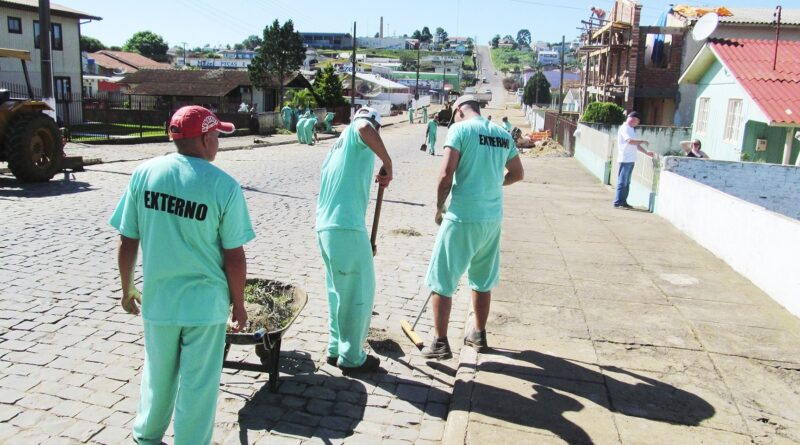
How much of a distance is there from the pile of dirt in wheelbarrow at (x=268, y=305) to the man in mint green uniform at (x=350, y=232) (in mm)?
365

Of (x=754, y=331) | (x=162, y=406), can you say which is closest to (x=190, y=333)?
(x=162, y=406)

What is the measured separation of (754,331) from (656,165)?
6.82 metres

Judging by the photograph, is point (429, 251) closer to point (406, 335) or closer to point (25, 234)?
point (406, 335)

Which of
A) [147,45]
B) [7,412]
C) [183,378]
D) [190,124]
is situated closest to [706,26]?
[190,124]

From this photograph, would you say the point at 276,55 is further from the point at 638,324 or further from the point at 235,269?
the point at 235,269

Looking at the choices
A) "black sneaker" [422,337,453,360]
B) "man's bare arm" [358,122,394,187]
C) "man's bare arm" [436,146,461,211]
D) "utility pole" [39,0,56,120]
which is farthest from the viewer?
"utility pole" [39,0,56,120]

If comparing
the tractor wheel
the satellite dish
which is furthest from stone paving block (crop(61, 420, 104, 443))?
the satellite dish

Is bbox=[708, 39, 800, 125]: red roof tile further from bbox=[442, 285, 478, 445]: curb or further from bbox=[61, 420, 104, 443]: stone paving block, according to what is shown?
bbox=[61, 420, 104, 443]: stone paving block

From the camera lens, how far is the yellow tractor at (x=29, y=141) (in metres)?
12.5

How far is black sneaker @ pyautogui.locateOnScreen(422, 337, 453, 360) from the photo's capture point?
5.09m

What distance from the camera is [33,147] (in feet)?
42.6

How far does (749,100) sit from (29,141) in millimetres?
15497

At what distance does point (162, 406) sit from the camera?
131 inches

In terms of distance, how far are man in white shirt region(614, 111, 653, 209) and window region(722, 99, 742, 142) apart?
529cm
